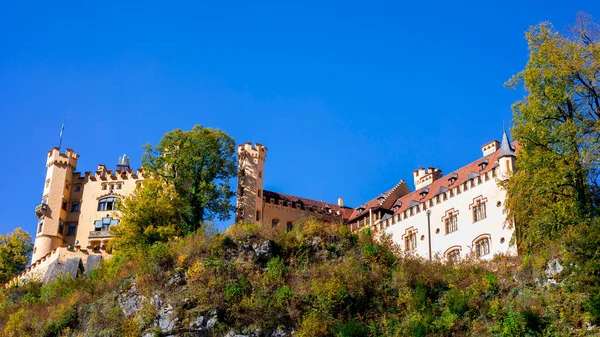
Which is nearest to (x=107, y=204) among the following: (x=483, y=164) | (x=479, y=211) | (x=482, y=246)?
(x=483, y=164)

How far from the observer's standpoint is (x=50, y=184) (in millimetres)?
69938

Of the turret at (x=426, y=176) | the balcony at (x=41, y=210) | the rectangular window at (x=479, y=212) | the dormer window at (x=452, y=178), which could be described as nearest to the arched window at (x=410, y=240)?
the dormer window at (x=452, y=178)

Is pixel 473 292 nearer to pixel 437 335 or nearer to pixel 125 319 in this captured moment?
pixel 437 335

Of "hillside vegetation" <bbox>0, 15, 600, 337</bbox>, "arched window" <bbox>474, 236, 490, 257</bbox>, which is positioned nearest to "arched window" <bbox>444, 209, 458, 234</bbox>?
"arched window" <bbox>474, 236, 490, 257</bbox>

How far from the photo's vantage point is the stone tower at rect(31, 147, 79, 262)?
2648 inches

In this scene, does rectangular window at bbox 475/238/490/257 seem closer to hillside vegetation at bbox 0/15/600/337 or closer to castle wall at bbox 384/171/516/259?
castle wall at bbox 384/171/516/259

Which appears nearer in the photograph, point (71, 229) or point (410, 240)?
point (410, 240)

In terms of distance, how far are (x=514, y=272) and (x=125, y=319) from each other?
20.4 meters

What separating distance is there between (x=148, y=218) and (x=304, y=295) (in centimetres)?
1940

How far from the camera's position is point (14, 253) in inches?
2726

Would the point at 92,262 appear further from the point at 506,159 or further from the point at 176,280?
the point at 506,159

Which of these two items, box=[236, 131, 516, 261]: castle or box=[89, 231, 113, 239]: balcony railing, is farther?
box=[89, 231, 113, 239]: balcony railing

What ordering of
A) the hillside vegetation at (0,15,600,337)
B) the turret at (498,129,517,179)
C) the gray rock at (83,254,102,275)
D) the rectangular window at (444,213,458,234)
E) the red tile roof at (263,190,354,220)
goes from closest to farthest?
the hillside vegetation at (0,15,600,337), the turret at (498,129,517,179), the rectangular window at (444,213,458,234), the gray rock at (83,254,102,275), the red tile roof at (263,190,354,220)

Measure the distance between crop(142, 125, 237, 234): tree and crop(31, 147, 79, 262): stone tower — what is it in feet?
30.3
